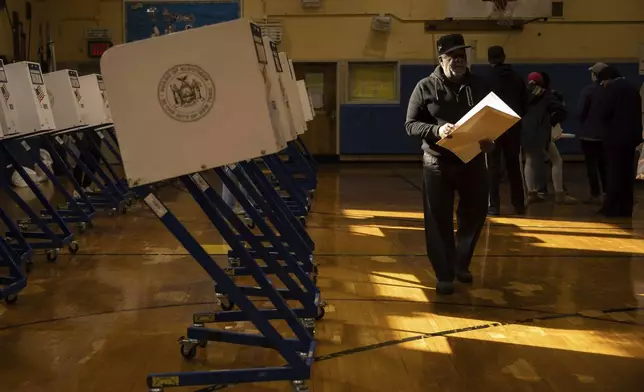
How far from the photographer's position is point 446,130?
3867 millimetres

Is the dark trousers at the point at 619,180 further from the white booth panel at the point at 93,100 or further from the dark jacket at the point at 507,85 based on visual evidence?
the white booth panel at the point at 93,100

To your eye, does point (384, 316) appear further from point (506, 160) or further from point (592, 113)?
point (592, 113)

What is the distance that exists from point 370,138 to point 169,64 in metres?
11.3

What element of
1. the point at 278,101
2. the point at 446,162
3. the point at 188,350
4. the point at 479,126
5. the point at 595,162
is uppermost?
the point at 278,101

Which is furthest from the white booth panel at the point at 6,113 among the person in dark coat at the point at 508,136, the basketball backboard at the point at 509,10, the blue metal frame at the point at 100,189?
the basketball backboard at the point at 509,10

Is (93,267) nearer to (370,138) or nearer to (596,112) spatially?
(596,112)

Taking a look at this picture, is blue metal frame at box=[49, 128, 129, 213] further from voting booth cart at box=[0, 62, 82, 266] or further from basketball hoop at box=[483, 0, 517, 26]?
basketball hoop at box=[483, 0, 517, 26]

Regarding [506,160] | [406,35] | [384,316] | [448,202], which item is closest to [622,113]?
[506,160]

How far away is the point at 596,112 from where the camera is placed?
24.0 ft

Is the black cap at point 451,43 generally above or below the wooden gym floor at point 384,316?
above

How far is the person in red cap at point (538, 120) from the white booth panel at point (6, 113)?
15.3 feet

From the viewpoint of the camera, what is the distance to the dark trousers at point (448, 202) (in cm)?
428

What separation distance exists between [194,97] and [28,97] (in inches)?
128

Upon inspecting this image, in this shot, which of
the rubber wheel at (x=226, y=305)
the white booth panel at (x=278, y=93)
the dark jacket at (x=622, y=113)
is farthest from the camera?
the dark jacket at (x=622, y=113)
